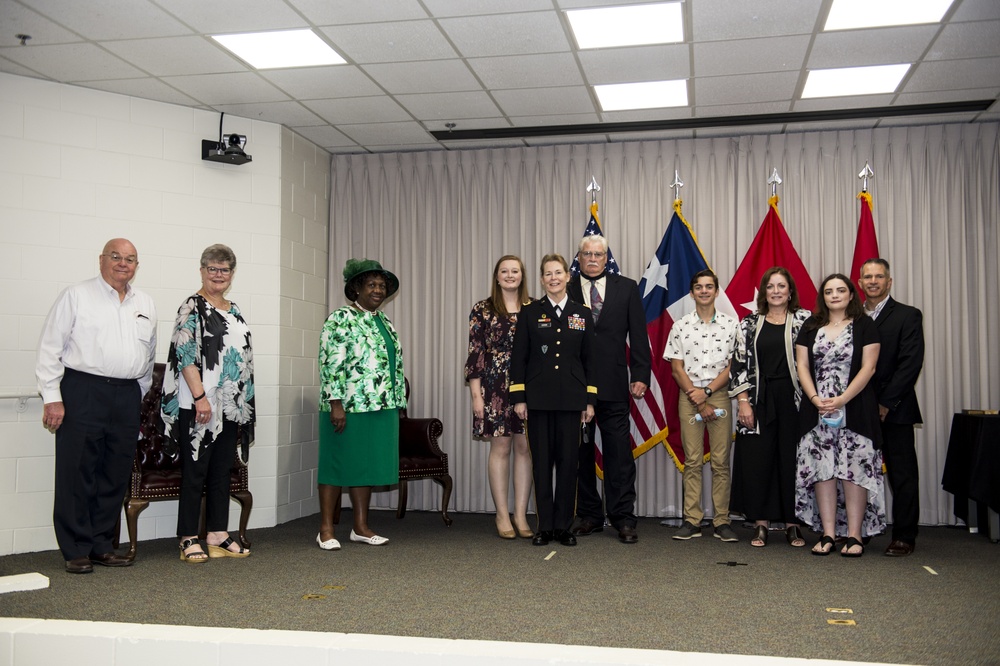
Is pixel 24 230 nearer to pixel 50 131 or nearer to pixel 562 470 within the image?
pixel 50 131

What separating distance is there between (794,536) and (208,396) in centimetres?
324

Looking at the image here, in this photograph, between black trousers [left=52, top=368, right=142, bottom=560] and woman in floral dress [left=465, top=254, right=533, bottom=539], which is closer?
black trousers [left=52, top=368, right=142, bottom=560]

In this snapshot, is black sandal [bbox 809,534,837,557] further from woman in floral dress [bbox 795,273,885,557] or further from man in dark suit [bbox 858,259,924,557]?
man in dark suit [bbox 858,259,924,557]

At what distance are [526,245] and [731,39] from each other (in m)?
2.40

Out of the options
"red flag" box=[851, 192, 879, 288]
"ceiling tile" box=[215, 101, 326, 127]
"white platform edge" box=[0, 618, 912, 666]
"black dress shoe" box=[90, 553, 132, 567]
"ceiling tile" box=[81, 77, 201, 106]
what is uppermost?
"ceiling tile" box=[81, 77, 201, 106]

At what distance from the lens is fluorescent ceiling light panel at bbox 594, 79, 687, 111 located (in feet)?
17.2

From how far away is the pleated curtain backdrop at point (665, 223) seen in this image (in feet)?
19.1

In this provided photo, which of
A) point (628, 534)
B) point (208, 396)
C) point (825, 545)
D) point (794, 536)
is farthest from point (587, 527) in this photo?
point (208, 396)

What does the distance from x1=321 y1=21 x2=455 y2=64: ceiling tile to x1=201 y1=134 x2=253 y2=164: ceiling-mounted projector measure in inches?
44.0

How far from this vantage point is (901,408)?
4547mm

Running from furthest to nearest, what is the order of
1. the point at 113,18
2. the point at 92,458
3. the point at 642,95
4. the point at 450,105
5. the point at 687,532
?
the point at 450,105, the point at 642,95, the point at 687,532, the point at 113,18, the point at 92,458

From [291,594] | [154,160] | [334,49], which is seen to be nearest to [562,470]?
[291,594]

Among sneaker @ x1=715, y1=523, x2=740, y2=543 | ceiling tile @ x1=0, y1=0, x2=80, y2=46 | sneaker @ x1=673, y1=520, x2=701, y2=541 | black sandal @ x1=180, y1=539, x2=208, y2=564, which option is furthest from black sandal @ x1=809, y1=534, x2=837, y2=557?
ceiling tile @ x1=0, y1=0, x2=80, y2=46

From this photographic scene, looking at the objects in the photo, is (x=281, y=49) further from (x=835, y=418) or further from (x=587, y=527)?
(x=835, y=418)
